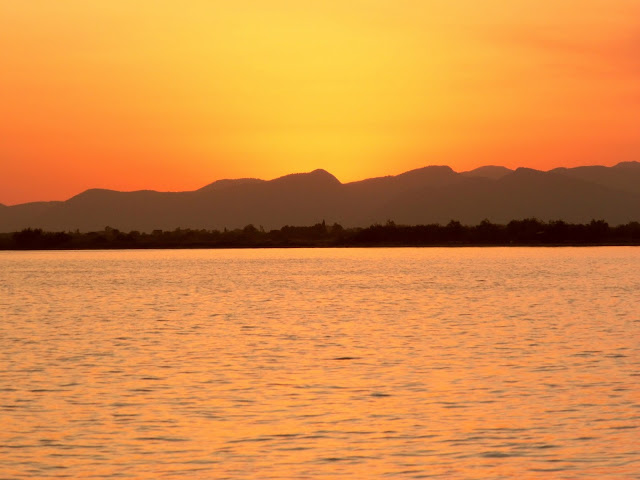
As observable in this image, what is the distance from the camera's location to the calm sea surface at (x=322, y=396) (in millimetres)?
21594

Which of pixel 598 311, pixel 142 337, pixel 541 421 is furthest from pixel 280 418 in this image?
pixel 598 311

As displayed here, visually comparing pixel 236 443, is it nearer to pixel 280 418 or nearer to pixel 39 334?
pixel 280 418

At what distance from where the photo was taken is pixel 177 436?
24.2 meters

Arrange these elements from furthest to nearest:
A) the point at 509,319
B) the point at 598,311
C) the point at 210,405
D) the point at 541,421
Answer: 1. the point at 598,311
2. the point at 509,319
3. the point at 210,405
4. the point at 541,421

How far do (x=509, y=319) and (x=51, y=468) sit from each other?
41584 mm

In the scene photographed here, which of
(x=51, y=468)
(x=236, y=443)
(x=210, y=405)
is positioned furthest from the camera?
(x=210, y=405)

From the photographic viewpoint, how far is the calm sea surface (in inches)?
850

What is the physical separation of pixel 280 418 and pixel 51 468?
6759 millimetres

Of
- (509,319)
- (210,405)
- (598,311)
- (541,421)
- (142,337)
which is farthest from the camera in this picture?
(598,311)

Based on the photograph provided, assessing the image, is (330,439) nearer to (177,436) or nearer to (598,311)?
(177,436)

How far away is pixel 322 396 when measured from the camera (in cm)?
3000

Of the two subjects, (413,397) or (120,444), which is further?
(413,397)

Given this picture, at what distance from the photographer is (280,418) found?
26344 mm

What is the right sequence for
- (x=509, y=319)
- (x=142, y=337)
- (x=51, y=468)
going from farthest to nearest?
(x=509, y=319) → (x=142, y=337) → (x=51, y=468)
